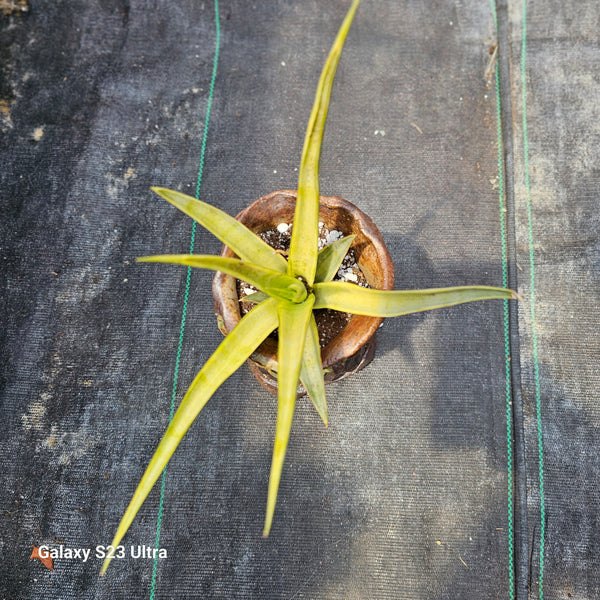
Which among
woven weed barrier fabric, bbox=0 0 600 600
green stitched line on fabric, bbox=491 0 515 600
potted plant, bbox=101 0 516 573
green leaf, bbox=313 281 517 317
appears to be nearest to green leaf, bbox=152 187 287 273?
potted plant, bbox=101 0 516 573

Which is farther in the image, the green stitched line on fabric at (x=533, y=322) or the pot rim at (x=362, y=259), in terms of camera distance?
the green stitched line on fabric at (x=533, y=322)

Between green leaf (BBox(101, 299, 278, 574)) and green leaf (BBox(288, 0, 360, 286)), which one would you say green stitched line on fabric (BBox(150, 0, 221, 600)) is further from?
green leaf (BBox(288, 0, 360, 286))

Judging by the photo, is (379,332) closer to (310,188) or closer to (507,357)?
(507,357)

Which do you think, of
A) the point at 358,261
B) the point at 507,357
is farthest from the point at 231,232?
the point at 507,357

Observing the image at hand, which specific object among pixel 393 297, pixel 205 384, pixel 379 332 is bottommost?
pixel 205 384

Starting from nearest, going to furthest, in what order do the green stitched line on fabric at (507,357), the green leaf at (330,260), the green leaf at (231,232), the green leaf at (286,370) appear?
the green leaf at (286,370) < the green leaf at (231,232) < the green leaf at (330,260) < the green stitched line on fabric at (507,357)

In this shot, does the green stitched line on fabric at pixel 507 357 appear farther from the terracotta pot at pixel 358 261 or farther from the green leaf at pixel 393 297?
the green leaf at pixel 393 297

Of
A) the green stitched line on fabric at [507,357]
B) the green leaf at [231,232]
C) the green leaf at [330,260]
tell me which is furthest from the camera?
the green stitched line on fabric at [507,357]

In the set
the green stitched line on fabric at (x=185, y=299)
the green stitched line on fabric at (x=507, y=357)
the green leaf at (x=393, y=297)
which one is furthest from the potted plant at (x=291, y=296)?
the green stitched line on fabric at (x=507, y=357)
